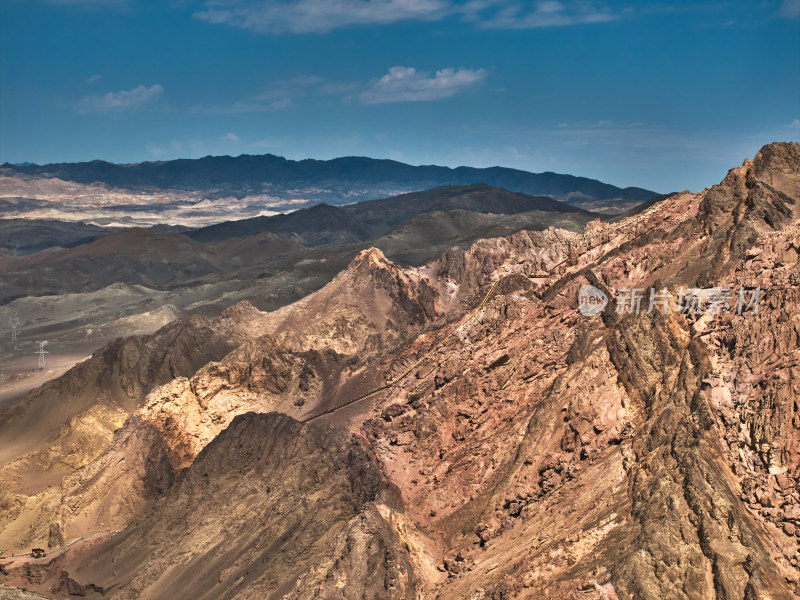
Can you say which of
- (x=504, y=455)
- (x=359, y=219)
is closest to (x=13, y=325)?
(x=504, y=455)

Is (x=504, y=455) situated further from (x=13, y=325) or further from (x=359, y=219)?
(x=359, y=219)

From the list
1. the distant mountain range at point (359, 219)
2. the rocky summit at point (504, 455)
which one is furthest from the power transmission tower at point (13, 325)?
the distant mountain range at point (359, 219)

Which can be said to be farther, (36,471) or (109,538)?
(36,471)

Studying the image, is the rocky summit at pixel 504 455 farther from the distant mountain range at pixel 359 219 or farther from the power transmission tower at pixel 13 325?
the distant mountain range at pixel 359 219

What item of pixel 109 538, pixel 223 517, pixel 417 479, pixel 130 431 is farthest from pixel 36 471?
pixel 417 479

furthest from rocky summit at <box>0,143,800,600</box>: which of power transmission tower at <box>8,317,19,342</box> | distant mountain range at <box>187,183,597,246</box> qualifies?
distant mountain range at <box>187,183,597,246</box>

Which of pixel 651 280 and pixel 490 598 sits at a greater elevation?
pixel 651 280

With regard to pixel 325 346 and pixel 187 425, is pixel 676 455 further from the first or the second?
pixel 325 346

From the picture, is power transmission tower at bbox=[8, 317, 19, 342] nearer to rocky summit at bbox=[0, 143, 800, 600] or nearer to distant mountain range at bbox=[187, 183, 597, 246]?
rocky summit at bbox=[0, 143, 800, 600]

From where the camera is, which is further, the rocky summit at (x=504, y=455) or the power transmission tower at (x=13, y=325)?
the power transmission tower at (x=13, y=325)
